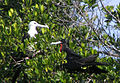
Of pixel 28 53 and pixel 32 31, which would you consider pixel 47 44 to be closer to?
pixel 28 53

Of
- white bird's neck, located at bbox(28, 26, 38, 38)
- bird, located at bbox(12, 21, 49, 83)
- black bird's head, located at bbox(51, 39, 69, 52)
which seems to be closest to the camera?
black bird's head, located at bbox(51, 39, 69, 52)

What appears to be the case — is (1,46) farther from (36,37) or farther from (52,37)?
(52,37)

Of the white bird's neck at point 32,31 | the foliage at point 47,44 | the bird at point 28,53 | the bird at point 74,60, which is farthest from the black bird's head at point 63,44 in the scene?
the white bird's neck at point 32,31

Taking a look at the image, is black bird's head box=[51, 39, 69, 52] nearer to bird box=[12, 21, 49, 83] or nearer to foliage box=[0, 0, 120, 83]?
foliage box=[0, 0, 120, 83]

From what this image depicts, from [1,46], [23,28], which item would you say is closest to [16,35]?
[1,46]

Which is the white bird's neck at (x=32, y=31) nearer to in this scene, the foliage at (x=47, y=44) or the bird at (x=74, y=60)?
the foliage at (x=47, y=44)

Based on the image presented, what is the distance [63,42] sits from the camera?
468 cm

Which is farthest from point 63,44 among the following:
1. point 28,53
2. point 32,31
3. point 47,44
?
point 32,31

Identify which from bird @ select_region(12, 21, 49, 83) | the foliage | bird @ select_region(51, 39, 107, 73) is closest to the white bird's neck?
bird @ select_region(12, 21, 49, 83)

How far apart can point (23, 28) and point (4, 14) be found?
203cm

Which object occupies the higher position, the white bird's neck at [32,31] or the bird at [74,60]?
the white bird's neck at [32,31]

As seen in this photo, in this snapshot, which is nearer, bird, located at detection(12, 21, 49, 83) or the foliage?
the foliage

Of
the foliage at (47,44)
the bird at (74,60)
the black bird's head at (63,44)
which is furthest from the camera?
the black bird's head at (63,44)

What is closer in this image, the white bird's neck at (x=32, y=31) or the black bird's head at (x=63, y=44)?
the black bird's head at (x=63, y=44)
